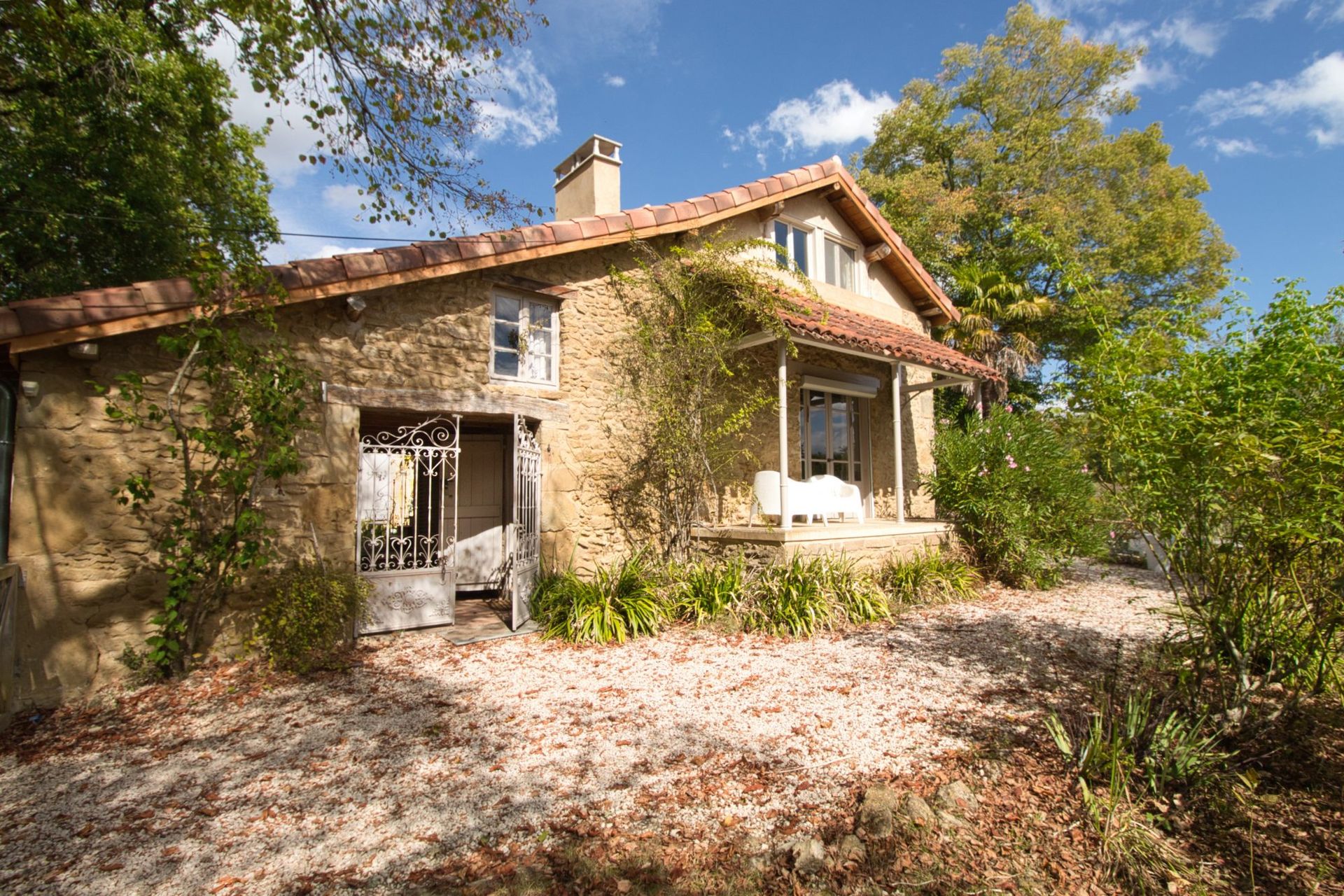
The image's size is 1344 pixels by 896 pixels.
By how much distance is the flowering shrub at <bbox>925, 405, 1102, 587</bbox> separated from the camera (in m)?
8.63

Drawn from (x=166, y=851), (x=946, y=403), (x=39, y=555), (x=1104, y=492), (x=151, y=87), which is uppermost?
(x=151, y=87)

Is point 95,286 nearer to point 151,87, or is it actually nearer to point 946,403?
point 151,87

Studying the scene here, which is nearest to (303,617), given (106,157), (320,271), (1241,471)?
(320,271)

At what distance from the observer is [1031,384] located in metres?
19.7

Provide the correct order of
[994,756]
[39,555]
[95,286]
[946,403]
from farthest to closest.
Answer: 1. [946,403]
2. [95,286]
3. [39,555]
4. [994,756]

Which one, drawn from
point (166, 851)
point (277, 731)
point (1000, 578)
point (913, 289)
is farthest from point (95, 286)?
point (1000, 578)

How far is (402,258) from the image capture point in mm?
5922

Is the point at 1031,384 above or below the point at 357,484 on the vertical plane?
above

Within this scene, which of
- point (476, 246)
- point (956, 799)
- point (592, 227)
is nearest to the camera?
point (956, 799)

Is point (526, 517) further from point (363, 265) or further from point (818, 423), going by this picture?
point (818, 423)

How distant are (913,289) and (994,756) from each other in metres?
10.2

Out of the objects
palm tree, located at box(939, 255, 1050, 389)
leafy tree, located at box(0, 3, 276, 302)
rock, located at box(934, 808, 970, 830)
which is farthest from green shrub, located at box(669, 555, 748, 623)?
palm tree, located at box(939, 255, 1050, 389)

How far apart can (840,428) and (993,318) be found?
9.26m

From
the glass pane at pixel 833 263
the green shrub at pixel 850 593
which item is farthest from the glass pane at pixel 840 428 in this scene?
the green shrub at pixel 850 593
